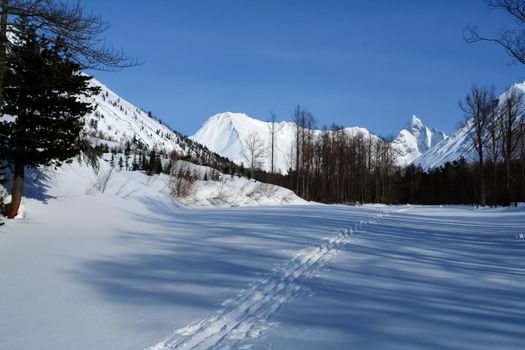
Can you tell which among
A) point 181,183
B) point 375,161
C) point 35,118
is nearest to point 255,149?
point 375,161

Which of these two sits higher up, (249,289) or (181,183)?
(181,183)

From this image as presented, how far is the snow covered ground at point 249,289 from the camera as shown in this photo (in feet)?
15.2

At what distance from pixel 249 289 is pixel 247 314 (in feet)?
3.60

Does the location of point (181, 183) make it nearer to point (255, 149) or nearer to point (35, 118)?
point (35, 118)

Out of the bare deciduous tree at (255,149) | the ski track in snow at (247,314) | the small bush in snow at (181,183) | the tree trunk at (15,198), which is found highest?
the bare deciduous tree at (255,149)

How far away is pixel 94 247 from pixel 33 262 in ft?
5.81

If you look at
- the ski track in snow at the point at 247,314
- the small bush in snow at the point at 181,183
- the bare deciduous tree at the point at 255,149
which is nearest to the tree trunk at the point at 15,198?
the ski track in snow at the point at 247,314

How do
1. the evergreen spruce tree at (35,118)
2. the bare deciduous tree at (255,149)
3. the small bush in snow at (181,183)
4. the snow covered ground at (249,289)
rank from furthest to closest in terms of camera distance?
the bare deciduous tree at (255,149) → the small bush in snow at (181,183) → the evergreen spruce tree at (35,118) → the snow covered ground at (249,289)

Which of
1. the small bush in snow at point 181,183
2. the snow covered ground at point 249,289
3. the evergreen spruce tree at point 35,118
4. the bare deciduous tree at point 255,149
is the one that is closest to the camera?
the snow covered ground at point 249,289

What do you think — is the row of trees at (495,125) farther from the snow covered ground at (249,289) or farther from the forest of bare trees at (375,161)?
the snow covered ground at (249,289)

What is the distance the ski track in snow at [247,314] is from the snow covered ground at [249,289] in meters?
0.02

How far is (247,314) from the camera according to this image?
17.7ft

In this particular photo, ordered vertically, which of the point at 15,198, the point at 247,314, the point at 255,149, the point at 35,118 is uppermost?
the point at 255,149

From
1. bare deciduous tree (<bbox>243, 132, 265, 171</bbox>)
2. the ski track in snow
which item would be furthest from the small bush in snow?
bare deciduous tree (<bbox>243, 132, 265, 171</bbox>)
